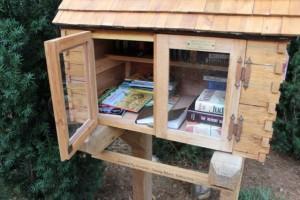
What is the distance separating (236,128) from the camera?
3.45ft

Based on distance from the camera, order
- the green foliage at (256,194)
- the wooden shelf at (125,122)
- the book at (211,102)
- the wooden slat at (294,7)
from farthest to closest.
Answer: the green foliage at (256,194)
the wooden shelf at (125,122)
the book at (211,102)
the wooden slat at (294,7)

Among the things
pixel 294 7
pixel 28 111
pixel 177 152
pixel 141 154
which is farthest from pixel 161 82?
pixel 177 152

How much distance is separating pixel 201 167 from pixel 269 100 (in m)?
1.99

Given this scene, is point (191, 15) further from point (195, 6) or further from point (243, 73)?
point (243, 73)

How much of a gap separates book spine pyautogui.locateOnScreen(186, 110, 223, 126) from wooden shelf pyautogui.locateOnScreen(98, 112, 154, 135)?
6.3 inches

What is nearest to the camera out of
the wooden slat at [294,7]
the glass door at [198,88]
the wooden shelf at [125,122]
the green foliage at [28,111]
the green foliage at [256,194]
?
the wooden slat at [294,7]

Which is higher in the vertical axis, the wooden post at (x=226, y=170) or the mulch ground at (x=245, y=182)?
the wooden post at (x=226, y=170)

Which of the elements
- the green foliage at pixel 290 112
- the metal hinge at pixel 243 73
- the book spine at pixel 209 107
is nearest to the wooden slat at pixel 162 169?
the book spine at pixel 209 107

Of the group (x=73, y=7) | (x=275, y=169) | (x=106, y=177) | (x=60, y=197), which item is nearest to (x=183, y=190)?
(x=106, y=177)

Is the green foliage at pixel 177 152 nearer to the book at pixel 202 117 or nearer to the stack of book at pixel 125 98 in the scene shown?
the stack of book at pixel 125 98

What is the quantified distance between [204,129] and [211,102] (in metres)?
0.10

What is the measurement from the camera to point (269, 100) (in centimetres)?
98

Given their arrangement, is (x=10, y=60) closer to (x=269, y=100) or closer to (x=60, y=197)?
(x=60, y=197)

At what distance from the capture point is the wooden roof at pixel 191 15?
2.93ft
